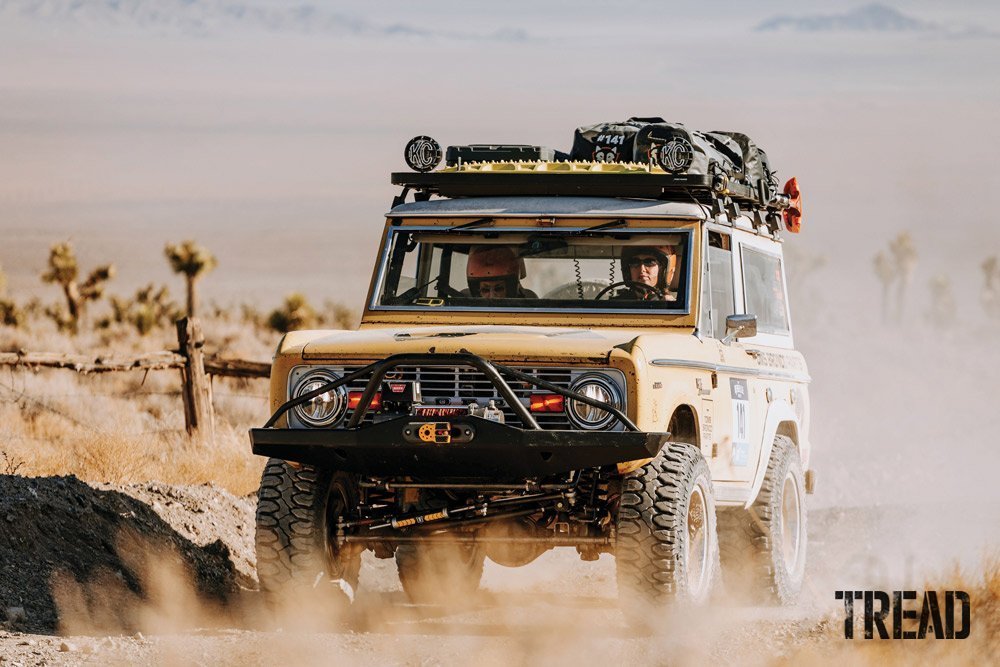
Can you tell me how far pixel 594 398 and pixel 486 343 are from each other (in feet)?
2.19

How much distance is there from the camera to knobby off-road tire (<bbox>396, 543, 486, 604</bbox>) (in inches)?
447

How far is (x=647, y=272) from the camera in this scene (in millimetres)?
10258

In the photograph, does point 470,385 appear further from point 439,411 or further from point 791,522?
point 791,522

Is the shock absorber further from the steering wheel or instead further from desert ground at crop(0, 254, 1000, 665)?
the steering wheel

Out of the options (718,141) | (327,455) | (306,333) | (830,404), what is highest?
(718,141)

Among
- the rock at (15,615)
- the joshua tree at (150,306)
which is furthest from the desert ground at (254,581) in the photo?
the joshua tree at (150,306)

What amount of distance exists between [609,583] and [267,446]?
14.7 feet

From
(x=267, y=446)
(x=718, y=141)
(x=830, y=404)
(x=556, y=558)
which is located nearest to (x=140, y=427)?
(x=556, y=558)

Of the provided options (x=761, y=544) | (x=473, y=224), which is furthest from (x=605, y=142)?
(x=761, y=544)

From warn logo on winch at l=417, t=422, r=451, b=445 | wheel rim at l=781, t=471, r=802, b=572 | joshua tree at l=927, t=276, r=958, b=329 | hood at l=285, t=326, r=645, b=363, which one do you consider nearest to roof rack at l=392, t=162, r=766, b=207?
hood at l=285, t=326, r=645, b=363

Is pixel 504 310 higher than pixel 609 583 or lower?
higher

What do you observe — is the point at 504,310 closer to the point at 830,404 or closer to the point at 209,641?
the point at 209,641

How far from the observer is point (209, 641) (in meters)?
8.56

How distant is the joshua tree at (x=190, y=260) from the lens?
41.7m
